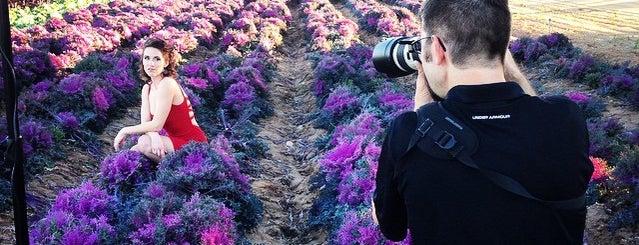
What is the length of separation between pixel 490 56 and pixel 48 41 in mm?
10797

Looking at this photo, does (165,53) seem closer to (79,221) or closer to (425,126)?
(79,221)

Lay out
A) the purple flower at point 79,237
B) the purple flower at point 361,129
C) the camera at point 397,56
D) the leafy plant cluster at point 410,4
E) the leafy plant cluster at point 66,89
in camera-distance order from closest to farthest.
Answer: the camera at point 397,56 → the purple flower at point 79,237 → the leafy plant cluster at point 66,89 → the purple flower at point 361,129 → the leafy plant cluster at point 410,4

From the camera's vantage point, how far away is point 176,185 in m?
4.50

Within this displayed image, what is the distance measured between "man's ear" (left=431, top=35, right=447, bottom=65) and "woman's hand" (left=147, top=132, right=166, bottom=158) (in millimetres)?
3725

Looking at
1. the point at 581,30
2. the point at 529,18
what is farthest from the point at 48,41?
the point at 529,18

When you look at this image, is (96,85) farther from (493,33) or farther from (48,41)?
(493,33)

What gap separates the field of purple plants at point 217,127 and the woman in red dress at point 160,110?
0.58ft

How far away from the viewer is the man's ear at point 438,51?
1.62 metres

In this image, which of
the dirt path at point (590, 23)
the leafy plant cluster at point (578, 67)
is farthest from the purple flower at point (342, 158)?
the dirt path at point (590, 23)

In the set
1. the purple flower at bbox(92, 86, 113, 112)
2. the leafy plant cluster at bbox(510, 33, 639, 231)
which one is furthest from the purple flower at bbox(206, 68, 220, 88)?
the leafy plant cluster at bbox(510, 33, 639, 231)

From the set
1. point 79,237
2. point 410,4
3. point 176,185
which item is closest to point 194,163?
point 176,185

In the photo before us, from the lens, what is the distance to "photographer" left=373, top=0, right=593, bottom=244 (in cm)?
147

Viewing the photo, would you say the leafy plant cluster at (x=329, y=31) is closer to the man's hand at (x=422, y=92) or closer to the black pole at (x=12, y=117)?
A: the black pole at (x=12, y=117)

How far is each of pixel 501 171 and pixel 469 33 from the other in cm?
39
